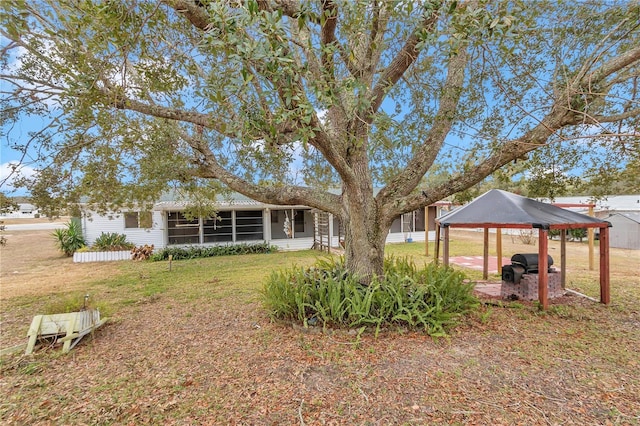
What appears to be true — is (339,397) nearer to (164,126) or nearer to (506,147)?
(506,147)

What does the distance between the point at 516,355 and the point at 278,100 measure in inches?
162

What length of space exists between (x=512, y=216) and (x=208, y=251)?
39.7ft

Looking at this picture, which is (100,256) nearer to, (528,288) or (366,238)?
(366,238)

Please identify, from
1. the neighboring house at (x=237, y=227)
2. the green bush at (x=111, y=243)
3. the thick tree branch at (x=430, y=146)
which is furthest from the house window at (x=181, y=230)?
the thick tree branch at (x=430, y=146)

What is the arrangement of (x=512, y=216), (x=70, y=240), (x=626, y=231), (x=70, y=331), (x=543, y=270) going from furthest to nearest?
(x=626, y=231) → (x=70, y=240) → (x=512, y=216) → (x=543, y=270) → (x=70, y=331)

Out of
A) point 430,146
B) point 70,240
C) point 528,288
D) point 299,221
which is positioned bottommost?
point 528,288

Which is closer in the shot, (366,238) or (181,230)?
(366,238)

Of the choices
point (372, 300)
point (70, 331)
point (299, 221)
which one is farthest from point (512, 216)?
point (299, 221)

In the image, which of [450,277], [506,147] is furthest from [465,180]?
[450,277]

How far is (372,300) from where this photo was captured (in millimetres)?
4527

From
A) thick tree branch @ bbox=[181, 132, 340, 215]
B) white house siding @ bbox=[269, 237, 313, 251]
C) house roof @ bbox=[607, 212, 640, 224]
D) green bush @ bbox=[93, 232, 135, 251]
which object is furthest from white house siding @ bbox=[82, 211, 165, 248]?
house roof @ bbox=[607, 212, 640, 224]

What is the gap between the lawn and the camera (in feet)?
8.97

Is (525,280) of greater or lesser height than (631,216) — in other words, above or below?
below

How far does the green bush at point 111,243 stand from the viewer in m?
13.6
